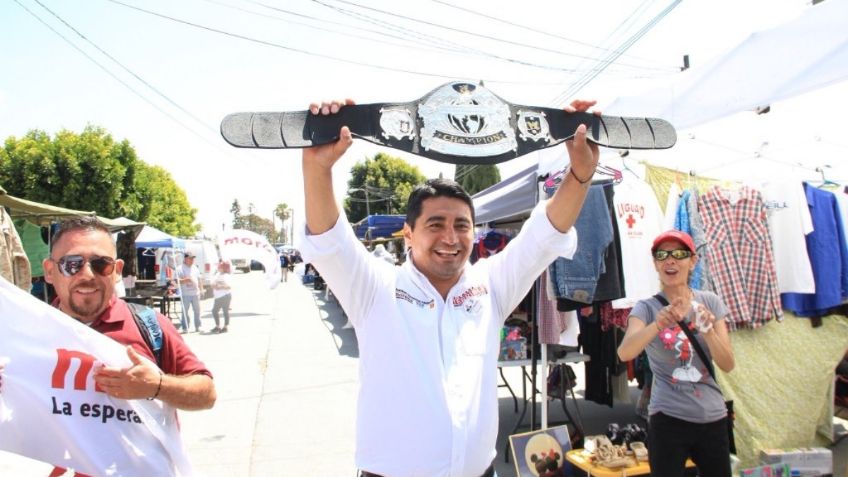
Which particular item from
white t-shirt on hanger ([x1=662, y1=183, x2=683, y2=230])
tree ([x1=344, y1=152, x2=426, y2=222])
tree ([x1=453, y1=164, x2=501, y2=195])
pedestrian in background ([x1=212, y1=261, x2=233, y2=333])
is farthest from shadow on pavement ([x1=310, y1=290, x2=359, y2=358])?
Result: tree ([x1=344, y1=152, x2=426, y2=222])

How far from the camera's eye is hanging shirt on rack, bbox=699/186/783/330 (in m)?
4.11

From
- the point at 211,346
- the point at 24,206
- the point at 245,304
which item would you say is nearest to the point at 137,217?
the point at 245,304

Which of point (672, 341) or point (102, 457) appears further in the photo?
point (672, 341)

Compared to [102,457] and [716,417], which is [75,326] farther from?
[716,417]

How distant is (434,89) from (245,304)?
1863 cm

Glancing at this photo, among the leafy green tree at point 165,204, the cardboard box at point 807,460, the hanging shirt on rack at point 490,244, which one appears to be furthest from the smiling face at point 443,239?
the leafy green tree at point 165,204

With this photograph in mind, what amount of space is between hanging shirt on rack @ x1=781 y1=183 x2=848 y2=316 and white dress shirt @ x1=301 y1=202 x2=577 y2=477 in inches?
145

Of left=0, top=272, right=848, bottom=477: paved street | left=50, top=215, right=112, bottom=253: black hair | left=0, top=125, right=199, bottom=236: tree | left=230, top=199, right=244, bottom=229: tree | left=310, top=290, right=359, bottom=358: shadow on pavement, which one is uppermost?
left=230, top=199, right=244, bottom=229: tree

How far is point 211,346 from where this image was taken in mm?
10406

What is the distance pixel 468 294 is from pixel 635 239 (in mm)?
2862

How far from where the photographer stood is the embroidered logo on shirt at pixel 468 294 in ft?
6.04

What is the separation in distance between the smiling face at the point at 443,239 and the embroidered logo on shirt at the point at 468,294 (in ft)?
0.20

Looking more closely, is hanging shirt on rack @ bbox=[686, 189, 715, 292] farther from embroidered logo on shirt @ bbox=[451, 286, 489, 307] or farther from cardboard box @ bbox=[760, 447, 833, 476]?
embroidered logo on shirt @ bbox=[451, 286, 489, 307]

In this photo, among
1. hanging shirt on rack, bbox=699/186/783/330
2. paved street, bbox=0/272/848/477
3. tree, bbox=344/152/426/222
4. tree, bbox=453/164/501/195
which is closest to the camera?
hanging shirt on rack, bbox=699/186/783/330
